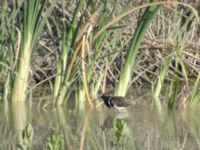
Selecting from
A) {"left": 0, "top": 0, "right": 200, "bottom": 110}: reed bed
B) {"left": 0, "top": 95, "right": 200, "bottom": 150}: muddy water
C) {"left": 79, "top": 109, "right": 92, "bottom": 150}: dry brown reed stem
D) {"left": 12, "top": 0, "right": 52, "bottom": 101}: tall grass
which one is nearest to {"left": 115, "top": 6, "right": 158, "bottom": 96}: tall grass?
{"left": 0, "top": 0, "right": 200, "bottom": 110}: reed bed

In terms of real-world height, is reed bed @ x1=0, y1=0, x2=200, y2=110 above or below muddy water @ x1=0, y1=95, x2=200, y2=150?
above

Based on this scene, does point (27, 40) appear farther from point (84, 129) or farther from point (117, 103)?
point (84, 129)

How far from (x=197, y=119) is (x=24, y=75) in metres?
1.17

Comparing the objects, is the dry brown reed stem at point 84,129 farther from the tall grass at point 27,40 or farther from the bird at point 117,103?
the tall grass at point 27,40

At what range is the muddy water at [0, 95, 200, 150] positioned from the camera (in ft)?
11.4

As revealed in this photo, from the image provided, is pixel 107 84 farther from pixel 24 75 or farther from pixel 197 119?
pixel 197 119

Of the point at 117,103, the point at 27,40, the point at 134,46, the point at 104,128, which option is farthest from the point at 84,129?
the point at 27,40

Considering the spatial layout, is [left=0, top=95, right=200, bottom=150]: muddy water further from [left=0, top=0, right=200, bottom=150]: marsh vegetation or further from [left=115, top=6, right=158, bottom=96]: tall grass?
[left=115, top=6, right=158, bottom=96]: tall grass

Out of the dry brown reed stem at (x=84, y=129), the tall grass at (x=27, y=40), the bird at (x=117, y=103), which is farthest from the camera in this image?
the tall grass at (x=27, y=40)

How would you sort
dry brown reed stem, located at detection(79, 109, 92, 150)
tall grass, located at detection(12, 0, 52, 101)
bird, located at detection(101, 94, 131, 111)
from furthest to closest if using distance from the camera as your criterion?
tall grass, located at detection(12, 0, 52, 101) → bird, located at detection(101, 94, 131, 111) → dry brown reed stem, located at detection(79, 109, 92, 150)

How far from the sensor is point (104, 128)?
3930 millimetres

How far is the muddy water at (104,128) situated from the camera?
348cm

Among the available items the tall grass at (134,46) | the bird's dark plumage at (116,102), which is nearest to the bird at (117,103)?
the bird's dark plumage at (116,102)

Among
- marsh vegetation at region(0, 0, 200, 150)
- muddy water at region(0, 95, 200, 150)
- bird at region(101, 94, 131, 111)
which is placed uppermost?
marsh vegetation at region(0, 0, 200, 150)
